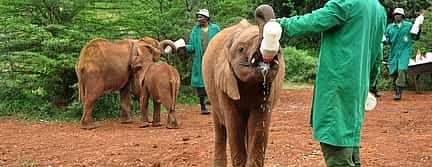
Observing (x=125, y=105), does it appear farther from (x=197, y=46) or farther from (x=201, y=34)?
(x=201, y=34)

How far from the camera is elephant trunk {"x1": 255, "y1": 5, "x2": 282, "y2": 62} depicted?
418cm

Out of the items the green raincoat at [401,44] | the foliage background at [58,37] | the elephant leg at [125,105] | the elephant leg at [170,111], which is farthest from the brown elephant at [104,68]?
the green raincoat at [401,44]

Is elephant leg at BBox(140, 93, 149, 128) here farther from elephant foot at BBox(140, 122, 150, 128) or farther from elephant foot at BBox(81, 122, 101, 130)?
elephant foot at BBox(81, 122, 101, 130)

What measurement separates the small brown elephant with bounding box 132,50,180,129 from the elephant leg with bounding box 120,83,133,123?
637mm

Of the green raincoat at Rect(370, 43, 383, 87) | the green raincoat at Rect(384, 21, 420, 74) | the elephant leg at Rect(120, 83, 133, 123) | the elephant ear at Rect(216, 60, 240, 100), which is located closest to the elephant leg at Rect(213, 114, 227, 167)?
the elephant ear at Rect(216, 60, 240, 100)

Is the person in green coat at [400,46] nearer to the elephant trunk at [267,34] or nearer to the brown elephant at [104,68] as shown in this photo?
the brown elephant at [104,68]

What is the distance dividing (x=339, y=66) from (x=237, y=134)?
4.92ft

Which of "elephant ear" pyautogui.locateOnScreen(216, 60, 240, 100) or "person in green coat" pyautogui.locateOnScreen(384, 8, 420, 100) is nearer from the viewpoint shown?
"elephant ear" pyautogui.locateOnScreen(216, 60, 240, 100)

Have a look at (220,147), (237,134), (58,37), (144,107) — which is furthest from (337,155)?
(58,37)

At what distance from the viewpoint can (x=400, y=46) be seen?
13.9m

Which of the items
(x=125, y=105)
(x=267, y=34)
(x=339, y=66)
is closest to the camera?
(x=267, y=34)

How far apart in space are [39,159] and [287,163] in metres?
3.04

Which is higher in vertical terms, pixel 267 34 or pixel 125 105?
pixel 267 34

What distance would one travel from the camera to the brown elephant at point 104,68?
10.2 metres
